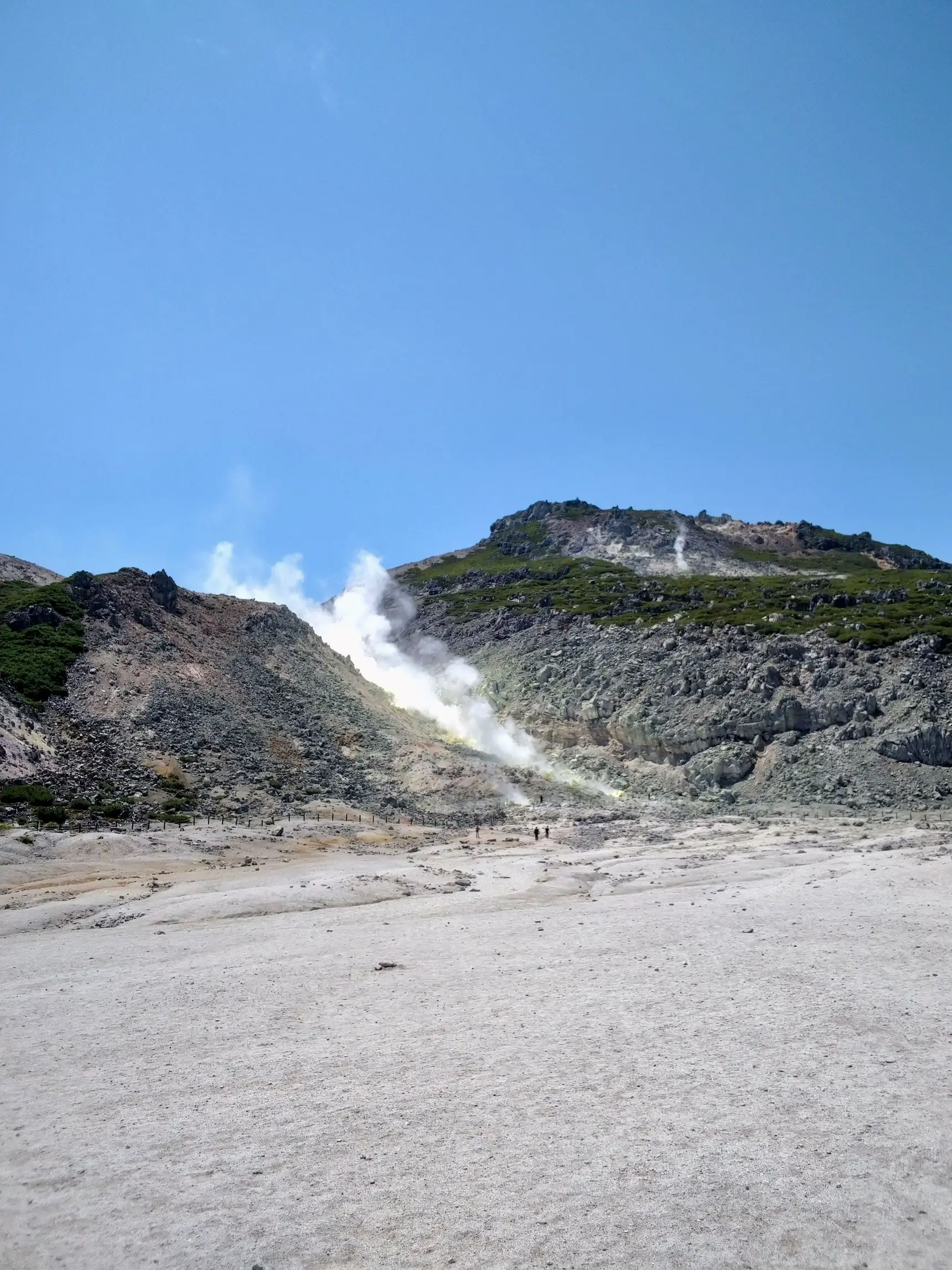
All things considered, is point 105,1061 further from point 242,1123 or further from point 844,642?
point 844,642

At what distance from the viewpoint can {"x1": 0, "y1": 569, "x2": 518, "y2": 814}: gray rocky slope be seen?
157 feet

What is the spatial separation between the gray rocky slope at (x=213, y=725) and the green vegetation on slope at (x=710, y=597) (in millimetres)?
35421

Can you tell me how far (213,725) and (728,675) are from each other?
137 ft

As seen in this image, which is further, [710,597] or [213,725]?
[710,597]

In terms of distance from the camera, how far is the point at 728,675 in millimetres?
66750

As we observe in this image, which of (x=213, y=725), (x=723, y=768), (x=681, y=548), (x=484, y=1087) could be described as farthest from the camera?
(x=681, y=548)

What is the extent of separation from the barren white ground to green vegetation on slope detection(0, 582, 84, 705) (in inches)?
1339

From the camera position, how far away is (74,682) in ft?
188

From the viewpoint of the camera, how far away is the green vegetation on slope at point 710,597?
78125mm

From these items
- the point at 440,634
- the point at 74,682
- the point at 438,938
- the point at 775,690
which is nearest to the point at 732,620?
the point at 775,690

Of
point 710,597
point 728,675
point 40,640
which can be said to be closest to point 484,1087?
point 728,675

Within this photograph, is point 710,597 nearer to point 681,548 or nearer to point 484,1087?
point 681,548

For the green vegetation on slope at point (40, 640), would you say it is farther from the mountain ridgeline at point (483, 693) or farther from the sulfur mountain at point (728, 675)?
the sulfur mountain at point (728, 675)


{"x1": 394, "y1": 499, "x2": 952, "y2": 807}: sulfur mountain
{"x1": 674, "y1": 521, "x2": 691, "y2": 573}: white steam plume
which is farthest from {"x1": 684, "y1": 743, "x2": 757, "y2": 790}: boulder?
{"x1": 674, "y1": 521, "x2": 691, "y2": 573}: white steam plume
